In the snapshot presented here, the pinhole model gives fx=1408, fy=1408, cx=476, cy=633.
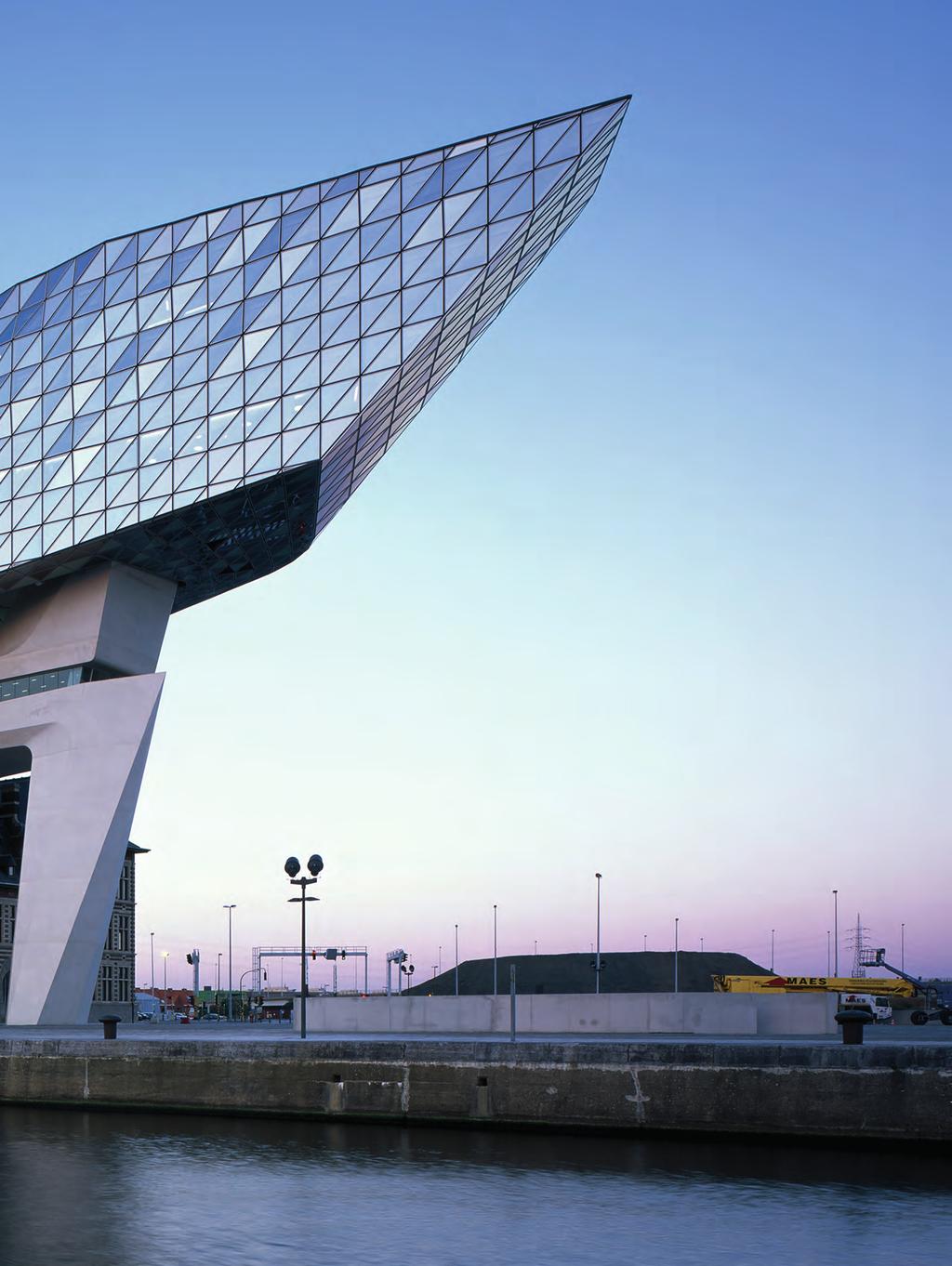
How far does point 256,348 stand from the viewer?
45500mm

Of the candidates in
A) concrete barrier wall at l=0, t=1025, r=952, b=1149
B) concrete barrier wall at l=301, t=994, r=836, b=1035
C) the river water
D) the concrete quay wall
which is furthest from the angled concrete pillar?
the river water

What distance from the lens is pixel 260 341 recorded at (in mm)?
45531

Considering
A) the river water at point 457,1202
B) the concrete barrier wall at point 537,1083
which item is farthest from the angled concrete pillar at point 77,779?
the river water at point 457,1202

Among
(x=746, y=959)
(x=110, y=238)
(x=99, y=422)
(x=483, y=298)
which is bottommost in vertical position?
(x=746, y=959)

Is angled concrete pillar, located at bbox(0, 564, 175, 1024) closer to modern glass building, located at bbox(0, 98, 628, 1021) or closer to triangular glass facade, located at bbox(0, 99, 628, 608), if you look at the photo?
modern glass building, located at bbox(0, 98, 628, 1021)

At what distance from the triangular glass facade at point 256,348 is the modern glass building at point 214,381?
3.0 inches

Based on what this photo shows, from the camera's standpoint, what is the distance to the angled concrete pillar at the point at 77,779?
45719 mm

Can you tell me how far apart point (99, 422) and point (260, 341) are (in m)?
6.72

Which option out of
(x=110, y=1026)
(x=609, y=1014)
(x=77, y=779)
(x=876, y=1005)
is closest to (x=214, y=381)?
(x=77, y=779)

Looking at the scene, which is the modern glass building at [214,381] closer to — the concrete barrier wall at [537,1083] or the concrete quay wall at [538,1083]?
the concrete quay wall at [538,1083]

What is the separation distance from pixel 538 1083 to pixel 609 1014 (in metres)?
11.0

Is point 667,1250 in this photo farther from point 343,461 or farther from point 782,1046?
point 343,461

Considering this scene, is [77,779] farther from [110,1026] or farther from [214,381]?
[110,1026]

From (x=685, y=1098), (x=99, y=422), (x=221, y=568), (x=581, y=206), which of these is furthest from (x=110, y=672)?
(x=685, y=1098)
